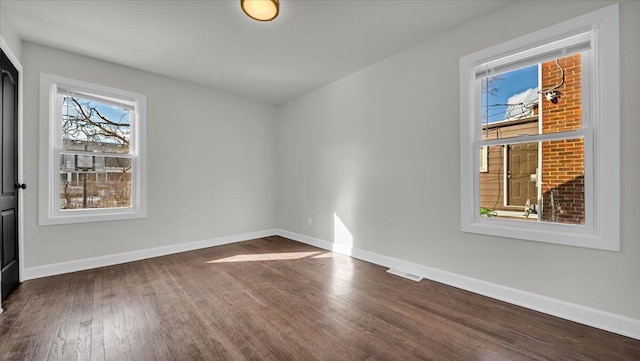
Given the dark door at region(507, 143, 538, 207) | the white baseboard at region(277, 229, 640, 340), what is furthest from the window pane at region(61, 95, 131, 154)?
the dark door at region(507, 143, 538, 207)

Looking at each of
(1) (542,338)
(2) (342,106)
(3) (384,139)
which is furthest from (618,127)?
(2) (342,106)

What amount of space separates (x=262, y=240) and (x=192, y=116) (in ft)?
7.72

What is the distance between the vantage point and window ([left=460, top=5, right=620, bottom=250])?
1.91 meters

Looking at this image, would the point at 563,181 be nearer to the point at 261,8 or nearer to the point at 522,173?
the point at 522,173

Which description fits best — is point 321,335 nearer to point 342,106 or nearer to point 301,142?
point 342,106

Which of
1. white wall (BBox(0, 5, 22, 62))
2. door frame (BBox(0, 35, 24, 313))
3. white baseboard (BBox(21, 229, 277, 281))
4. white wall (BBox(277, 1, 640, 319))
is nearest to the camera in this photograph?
white wall (BBox(277, 1, 640, 319))

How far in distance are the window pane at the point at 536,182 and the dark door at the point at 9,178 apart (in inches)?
176

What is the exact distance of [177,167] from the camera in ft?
13.1

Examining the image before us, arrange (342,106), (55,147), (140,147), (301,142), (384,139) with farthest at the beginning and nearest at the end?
(301,142) → (342,106) → (140,147) → (384,139) → (55,147)

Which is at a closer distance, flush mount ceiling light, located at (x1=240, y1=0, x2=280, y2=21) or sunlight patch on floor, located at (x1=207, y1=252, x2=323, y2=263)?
flush mount ceiling light, located at (x1=240, y1=0, x2=280, y2=21)

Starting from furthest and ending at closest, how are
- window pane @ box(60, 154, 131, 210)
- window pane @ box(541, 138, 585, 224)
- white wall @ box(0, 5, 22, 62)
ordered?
window pane @ box(60, 154, 131, 210), white wall @ box(0, 5, 22, 62), window pane @ box(541, 138, 585, 224)

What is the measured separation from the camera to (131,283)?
9.12ft

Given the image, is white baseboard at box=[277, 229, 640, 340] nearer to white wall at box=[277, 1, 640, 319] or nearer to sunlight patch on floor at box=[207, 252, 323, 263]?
white wall at box=[277, 1, 640, 319]

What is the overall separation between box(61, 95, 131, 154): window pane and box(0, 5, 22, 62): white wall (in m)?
0.56
